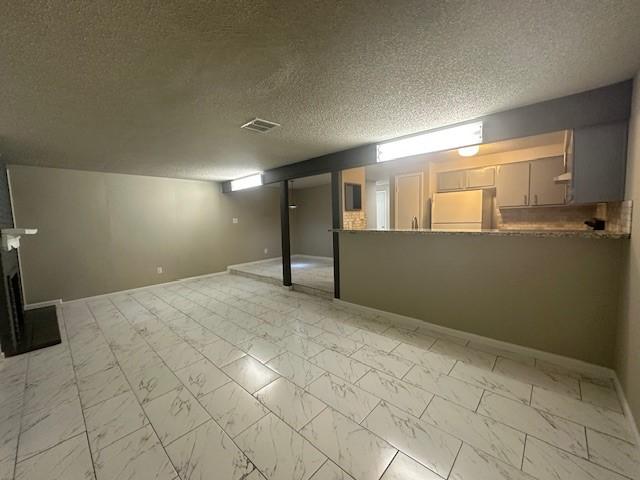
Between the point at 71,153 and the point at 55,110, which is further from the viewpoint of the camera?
the point at 71,153

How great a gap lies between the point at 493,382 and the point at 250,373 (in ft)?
6.78

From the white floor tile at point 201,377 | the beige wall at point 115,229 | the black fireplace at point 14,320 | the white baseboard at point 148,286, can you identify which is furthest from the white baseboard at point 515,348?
the beige wall at point 115,229

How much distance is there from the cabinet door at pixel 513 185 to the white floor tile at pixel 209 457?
4.87 m

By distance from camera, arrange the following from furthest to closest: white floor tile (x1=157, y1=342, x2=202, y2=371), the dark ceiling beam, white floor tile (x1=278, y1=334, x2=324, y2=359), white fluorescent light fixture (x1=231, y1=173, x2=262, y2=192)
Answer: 1. white fluorescent light fixture (x1=231, y1=173, x2=262, y2=192)
2. white floor tile (x1=278, y1=334, x2=324, y2=359)
3. white floor tile (x1=157, y1=342, x2=202, y2=371)
4. the dark ceiling beam

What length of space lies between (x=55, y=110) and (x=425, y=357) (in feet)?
13.2

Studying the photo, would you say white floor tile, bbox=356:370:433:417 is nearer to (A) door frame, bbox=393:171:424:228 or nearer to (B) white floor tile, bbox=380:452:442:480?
(B) white floor tile, bbox=380:452:442:480

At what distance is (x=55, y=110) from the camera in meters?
2.11

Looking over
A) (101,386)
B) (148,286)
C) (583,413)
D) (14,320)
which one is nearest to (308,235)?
(148,286)

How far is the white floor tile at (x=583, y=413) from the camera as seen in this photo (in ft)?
5.10

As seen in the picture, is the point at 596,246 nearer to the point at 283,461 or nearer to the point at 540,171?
the point at 540,171

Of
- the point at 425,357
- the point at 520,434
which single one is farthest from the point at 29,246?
the point at 520,434

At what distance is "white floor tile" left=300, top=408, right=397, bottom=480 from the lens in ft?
4.42

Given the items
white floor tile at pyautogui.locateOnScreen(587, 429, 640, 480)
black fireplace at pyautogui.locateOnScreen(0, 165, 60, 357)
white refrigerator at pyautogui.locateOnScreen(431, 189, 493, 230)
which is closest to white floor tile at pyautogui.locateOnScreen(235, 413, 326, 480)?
white floor tile at pyautogui.locateOnScreen(587, 429, 640, 480)

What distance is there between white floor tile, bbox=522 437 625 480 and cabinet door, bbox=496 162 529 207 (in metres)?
3.71
